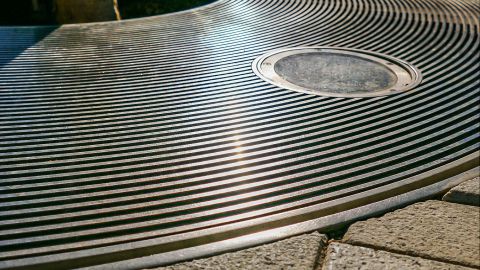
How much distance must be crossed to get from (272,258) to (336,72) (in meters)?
2.65

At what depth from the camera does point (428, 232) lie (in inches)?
85.2

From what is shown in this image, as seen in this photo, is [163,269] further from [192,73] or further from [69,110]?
[192,73]

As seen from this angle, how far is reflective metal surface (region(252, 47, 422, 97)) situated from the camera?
12.9ft

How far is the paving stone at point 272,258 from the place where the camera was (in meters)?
1.97

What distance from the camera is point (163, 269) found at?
6.48ft

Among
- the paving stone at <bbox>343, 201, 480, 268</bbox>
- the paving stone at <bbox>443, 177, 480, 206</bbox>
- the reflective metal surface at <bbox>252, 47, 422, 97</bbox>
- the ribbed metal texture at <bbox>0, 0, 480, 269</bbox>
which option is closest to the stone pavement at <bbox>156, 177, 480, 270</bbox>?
the paving stone at <bbox>343, 201, 480, 268</bbox>

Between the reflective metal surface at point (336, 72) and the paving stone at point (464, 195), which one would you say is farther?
the reflective metal surface at point (336, 72)

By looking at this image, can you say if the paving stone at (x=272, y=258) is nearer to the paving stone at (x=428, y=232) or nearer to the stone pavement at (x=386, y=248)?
the stone pavement at (x=386, y=248)

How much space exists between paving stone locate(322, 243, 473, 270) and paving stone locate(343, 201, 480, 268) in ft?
0.12

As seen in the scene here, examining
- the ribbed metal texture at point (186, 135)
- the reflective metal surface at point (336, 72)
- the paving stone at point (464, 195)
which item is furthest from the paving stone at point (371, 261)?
the reflective metal surface at point (336, 72)

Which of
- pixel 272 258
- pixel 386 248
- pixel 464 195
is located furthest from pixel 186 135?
pixel 464 195

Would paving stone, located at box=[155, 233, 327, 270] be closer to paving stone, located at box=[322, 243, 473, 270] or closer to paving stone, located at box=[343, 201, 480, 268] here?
paving stone, located at box=[322, 243, 473, 270]

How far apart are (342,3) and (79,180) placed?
518 centimetres

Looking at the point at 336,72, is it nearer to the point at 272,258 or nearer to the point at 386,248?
the point at 386,248
